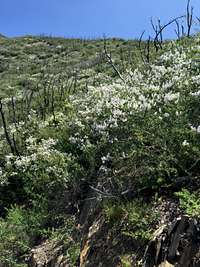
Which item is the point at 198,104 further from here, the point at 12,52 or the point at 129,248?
the point at 12,52

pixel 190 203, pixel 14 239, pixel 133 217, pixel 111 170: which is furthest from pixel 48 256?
pixel 190 203

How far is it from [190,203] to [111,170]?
2.14 meters

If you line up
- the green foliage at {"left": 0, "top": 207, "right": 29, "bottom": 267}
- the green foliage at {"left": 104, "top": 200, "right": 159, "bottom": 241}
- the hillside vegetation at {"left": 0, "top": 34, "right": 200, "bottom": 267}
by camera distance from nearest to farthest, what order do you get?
the green foliage at {"left": 104, "top": 200, "right": 159, "bottom": 241}, the hillside vegetation at {"left": 0, "top": 34, "right": 200, "bottom": 267}, the green foliage at {"left": 0, "top": 207, "right": 29, "bottom": 267}

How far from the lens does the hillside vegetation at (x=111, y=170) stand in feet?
19.4

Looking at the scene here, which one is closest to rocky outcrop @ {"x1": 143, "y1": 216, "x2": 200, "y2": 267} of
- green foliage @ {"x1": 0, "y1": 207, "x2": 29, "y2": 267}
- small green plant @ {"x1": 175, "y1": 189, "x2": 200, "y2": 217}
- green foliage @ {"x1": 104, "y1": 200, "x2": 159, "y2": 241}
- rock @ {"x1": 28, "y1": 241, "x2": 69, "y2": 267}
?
small green plant @ {"x1": 175, "y1": 189, "x2": 200, "y2": 217}

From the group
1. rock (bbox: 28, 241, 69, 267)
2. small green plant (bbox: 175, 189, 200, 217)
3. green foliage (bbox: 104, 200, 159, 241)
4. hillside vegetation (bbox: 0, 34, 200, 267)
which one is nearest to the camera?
small green plant (bbox: 175, 189, 200, 217)

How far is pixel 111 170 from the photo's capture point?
23.9ft

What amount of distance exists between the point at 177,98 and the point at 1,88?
14234mm

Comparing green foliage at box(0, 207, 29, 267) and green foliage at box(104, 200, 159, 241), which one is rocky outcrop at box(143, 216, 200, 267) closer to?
green foliage at box(104, 200, 159, 241)

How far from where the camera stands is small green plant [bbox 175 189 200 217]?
5.01 meters

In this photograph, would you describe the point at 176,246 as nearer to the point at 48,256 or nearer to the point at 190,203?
the point at 190,203

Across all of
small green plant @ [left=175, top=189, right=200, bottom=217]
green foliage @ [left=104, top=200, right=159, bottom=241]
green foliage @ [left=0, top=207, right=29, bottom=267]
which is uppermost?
small green plant @ [left=175, top=189, right=200, bottom=217]

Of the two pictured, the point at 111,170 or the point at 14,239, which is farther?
the point at 14,239

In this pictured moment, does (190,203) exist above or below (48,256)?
above
